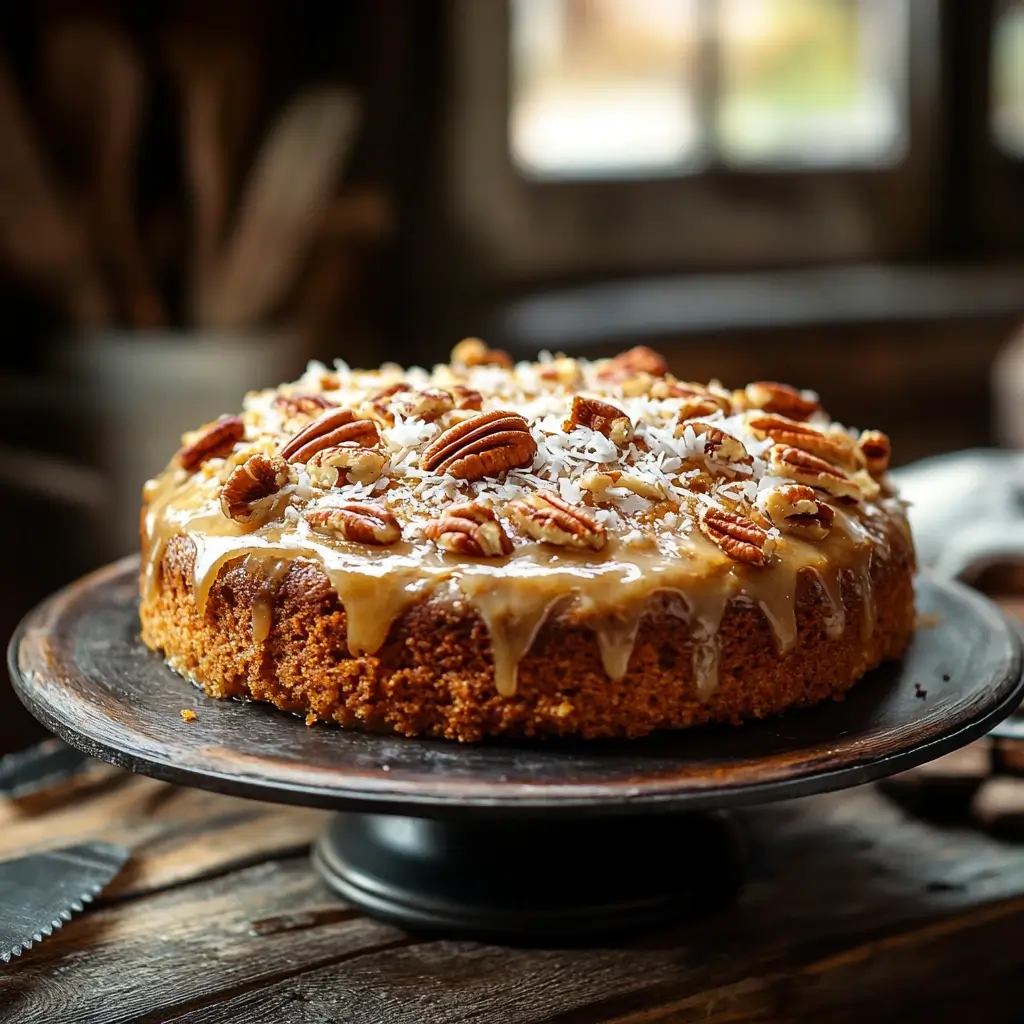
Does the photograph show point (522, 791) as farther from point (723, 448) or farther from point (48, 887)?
point (48, 887)

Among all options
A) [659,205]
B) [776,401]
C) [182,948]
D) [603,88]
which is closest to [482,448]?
[776,401]

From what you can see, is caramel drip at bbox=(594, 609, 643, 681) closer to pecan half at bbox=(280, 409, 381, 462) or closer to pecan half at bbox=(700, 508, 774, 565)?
pecan half at bbox=(700, 508, 774, 565)

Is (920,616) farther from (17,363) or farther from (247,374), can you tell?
(17,363)

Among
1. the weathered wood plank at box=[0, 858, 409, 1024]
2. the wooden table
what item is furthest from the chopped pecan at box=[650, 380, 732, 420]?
the weathered wood plank at box=[0, 858, 409, 1024]

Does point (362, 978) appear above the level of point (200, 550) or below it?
below

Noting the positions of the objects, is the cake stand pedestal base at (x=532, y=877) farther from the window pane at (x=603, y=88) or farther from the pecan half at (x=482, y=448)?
the window pane at (x=603, y=88)

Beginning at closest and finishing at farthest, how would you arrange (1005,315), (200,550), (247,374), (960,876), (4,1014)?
(4,1014) < (200,550) < (960,876) < (247,374) < (1005,315)

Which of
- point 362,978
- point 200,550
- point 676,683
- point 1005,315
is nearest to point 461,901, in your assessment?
point 362,978
